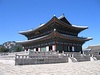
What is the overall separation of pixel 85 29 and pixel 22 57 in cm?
2601

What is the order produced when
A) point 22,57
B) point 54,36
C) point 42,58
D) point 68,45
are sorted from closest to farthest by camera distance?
point 22,57
point 42,58
point 54,36
point 68,45

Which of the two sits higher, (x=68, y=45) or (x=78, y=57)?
(x=68, y=45)

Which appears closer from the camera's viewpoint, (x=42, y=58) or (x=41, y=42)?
(x=42, y=58)

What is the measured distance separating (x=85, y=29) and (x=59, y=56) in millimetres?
18826

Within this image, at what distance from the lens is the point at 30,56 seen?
880 inches

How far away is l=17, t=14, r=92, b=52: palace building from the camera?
35.1m

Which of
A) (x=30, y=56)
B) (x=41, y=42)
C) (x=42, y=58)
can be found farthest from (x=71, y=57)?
(x=41, y=42)

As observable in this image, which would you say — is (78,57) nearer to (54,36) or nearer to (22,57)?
(54,36)

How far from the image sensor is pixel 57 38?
115 ft

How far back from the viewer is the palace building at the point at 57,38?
35094mm

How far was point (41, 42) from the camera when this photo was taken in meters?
38.8

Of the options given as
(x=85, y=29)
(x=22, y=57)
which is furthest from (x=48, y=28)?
(x=22, y=57)

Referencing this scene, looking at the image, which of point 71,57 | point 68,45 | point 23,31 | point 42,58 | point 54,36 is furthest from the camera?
point 23,31

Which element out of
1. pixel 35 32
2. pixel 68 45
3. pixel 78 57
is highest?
pixel 35 32
